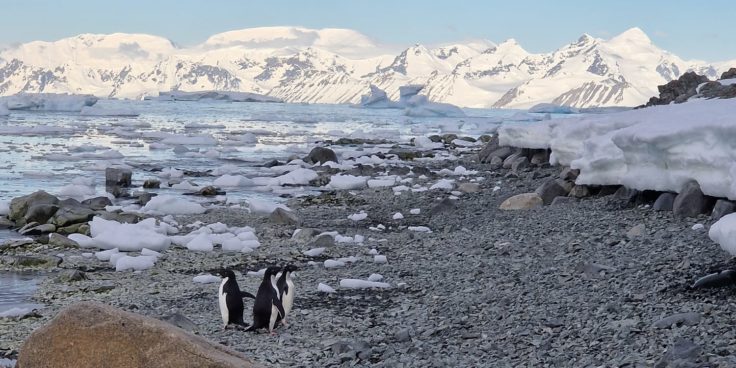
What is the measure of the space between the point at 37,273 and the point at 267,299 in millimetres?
3895

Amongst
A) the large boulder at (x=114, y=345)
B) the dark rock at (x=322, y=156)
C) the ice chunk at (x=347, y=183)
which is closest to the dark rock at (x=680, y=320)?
the large boulder at (x=114, y=345)

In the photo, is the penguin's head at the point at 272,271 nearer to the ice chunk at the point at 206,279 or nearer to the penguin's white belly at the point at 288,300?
the penguin's white belly at the point at 288,300

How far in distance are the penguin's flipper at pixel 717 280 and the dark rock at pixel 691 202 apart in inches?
130

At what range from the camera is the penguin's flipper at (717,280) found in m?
6.40

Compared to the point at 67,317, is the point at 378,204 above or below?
below

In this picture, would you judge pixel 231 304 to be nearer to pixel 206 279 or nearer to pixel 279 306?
pixel 279 306

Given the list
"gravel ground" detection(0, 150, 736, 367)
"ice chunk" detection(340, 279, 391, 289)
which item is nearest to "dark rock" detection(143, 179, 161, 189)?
"gravel ground" detection(0, 150, 736, 367)

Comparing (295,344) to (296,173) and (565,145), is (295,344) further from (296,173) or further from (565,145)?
(296,173)

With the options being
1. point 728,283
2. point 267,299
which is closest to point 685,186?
point 728,283

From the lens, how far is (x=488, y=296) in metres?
7.63

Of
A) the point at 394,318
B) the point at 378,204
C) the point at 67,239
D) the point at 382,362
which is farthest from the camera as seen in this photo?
the point at 378,204

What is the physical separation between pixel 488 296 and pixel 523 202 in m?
5.65

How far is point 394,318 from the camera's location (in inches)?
294

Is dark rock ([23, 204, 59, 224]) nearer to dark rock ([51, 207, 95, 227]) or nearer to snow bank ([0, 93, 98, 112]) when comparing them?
dark rock ([51, 207, 95, 227])
